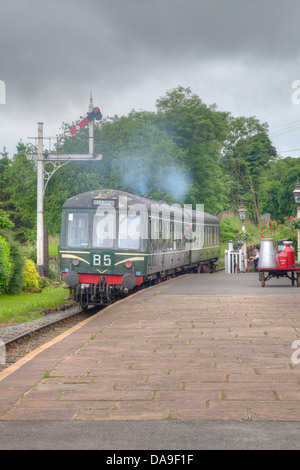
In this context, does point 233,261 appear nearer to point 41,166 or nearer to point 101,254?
point 41,166

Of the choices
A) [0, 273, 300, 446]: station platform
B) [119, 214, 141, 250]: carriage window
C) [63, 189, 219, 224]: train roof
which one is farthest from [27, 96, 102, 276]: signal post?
[0, 273, 300, 446]: station platform

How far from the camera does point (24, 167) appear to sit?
4931 centimetres

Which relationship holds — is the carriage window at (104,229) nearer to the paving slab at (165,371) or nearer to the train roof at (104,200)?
the train roof at (104,200)

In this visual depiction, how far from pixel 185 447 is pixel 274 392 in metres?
1.62

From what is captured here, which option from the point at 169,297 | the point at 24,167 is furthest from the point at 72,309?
the point at 24,167

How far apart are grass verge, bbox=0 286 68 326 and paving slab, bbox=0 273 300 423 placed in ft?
13.9

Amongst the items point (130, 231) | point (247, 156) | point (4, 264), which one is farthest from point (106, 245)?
point (247, 156)

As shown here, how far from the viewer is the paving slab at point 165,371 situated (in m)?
4.88

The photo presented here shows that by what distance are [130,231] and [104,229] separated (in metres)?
0.70

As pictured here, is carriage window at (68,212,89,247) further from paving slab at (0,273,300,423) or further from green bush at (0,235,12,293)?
paving slab at (0,273,300,423)

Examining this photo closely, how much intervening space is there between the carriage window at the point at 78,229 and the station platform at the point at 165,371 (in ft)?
19.2

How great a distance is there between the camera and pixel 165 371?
6277mm

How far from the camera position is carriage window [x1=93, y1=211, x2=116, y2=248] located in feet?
53.8

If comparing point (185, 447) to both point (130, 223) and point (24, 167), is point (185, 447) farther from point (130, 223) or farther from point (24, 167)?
point (24, 167)
